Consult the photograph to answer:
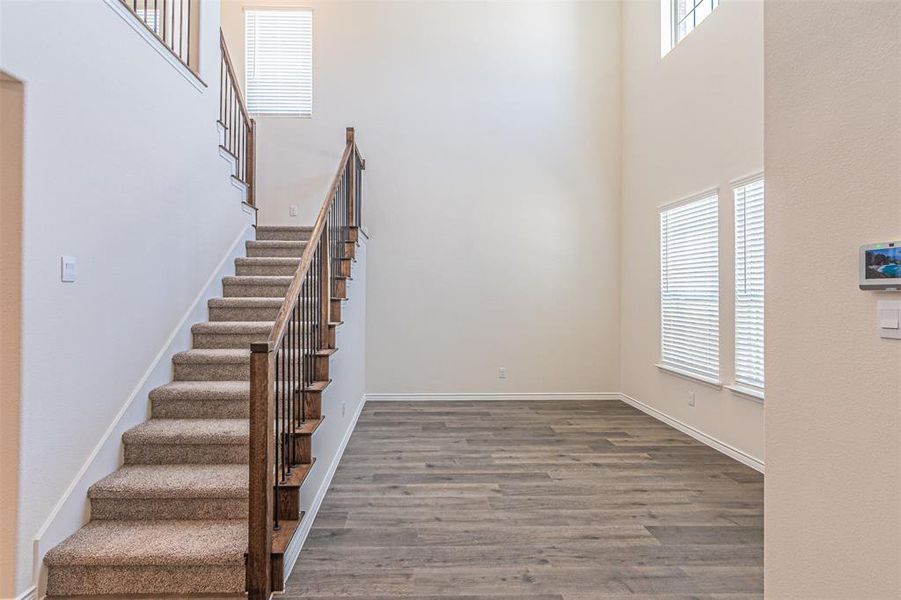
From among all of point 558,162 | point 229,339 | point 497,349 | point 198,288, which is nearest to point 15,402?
point 229,339

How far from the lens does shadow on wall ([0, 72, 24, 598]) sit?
202 centimetres

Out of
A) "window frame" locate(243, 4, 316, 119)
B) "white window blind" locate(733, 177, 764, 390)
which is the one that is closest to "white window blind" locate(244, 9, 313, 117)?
"window frame" locate(243, 4, 316, 119)

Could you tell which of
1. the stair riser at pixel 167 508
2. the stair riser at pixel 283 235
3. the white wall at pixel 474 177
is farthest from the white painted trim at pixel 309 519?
the stair riser at pixel 283 235

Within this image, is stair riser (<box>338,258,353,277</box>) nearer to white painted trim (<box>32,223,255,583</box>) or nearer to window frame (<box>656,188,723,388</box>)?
white painted trim (<box>32,223,255,583</box>)

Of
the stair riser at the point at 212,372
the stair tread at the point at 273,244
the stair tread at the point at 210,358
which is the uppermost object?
the stair tread at the point at 273,244

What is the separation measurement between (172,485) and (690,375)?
420cm

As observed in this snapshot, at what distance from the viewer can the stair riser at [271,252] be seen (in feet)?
16.0

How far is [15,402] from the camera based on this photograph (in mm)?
2066
